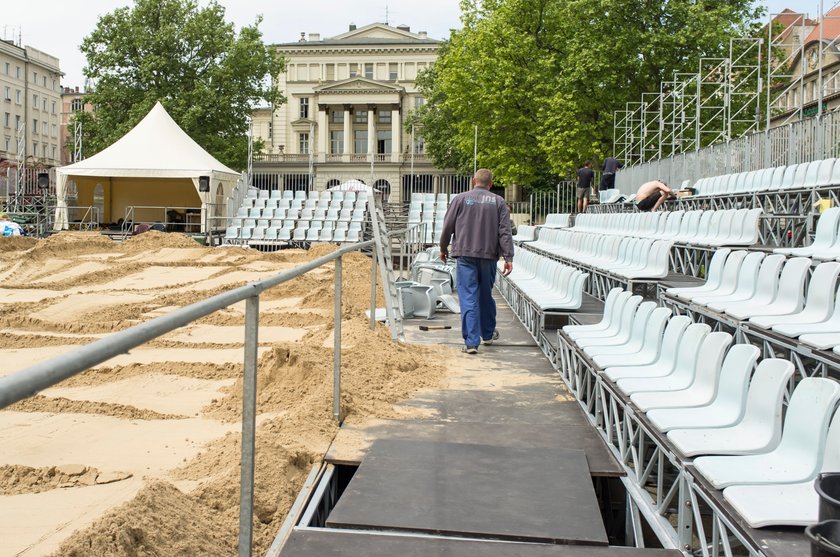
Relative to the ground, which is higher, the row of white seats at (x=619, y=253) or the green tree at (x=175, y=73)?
the green tree at (x=175, y=73)

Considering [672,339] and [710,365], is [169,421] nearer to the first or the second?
[672,339]

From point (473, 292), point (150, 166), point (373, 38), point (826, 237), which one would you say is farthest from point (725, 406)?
point (373, 38)

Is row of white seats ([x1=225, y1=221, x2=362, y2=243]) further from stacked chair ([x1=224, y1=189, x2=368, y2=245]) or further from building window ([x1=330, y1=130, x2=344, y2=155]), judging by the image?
building window ([x1=330, y1=130, x2=344, y2=155])

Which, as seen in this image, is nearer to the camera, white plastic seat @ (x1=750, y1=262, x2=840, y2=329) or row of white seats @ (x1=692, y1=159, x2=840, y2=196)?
white plastic seat @ (x1=750, y1=262, x2=840, y2=329)

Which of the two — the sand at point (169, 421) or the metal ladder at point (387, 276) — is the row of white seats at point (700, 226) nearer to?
the metal ladder at point (387, 276)

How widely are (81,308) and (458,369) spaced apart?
7667mm

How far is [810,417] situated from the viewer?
3.30m

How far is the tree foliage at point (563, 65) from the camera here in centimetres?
3195

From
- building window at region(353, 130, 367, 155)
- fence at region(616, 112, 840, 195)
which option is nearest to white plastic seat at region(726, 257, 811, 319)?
fence at region(616, 112, 840, 195)

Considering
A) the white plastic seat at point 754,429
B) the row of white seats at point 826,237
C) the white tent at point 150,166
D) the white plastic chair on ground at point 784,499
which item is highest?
the white tent at point 150,166

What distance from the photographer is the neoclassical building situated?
78.0 m

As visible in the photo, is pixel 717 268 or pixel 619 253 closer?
pixel 717 268

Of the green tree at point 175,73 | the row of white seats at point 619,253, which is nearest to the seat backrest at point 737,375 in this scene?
the row of white seats at point 619,253

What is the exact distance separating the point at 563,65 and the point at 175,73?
2756 cm
